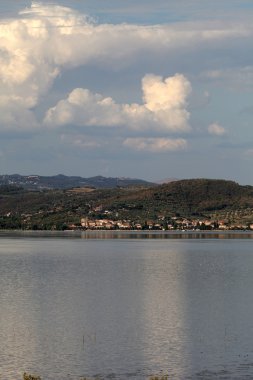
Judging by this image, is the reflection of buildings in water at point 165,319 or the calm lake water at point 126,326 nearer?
the calm lake water at point 126,326

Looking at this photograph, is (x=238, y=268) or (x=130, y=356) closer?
(x=130, y=356)

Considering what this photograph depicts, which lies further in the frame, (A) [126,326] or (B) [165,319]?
(B) [165,319]

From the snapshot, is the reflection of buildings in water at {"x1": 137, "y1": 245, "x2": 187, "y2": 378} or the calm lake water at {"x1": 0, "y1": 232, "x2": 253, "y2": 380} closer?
the calm lake water at {"x1": 0, "y1": 232, "x2": 253, "y2": 380}

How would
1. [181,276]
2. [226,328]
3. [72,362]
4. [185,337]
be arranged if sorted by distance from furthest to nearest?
[181,276] < [226,328] < [185,337] < [72,362]

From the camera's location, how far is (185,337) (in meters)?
46.4

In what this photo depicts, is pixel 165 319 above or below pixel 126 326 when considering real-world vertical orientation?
above

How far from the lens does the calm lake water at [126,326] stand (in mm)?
38812

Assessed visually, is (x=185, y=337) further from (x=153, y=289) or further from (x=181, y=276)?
(x=181, y=276)

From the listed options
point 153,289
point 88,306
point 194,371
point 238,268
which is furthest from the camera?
point 238,268

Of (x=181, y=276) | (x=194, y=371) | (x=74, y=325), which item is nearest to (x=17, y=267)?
(x=181, y=276)

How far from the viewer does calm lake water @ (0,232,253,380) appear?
1528 inches

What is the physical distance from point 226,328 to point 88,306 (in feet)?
47.1

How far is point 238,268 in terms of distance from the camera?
340 ft

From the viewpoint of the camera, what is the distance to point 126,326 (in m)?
50.7
